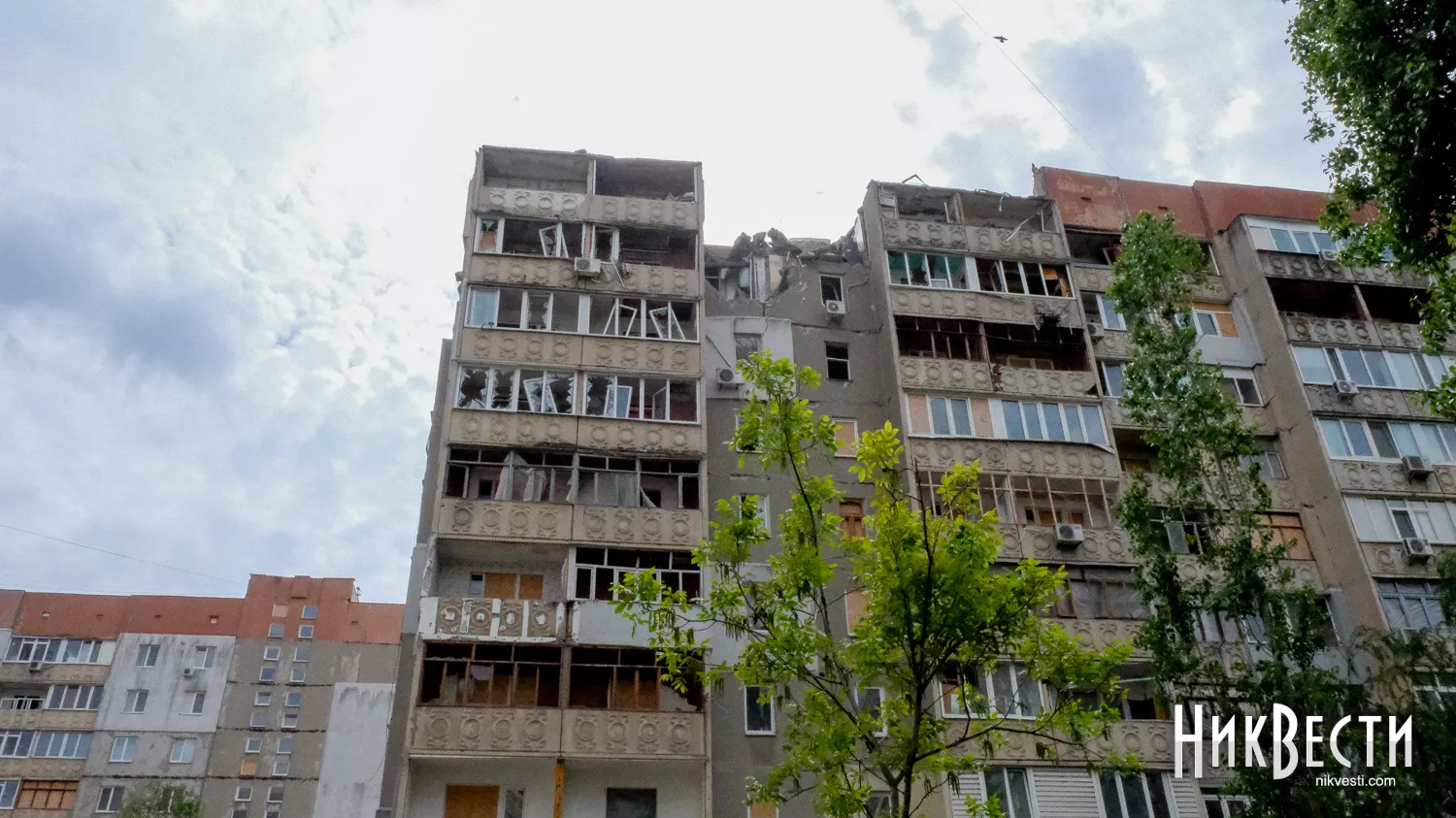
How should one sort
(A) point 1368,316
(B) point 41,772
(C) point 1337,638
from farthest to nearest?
(B) point 41,772
(A) point 1368,316
(C) point 1337,638

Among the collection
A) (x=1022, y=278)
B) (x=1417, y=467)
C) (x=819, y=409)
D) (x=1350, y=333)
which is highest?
(x=1022, y=278)

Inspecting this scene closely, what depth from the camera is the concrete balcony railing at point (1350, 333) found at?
29062 mm

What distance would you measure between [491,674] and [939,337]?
1487 centimetres

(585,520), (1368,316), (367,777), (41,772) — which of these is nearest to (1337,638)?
(1368,316)

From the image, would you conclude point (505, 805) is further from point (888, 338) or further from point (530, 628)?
point (888, 338)

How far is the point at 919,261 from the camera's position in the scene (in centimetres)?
2927

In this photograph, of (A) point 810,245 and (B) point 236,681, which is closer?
(A) point 810,245

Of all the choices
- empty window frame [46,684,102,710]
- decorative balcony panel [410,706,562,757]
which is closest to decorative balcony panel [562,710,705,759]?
decorative balcony panel [410,706,562,757]

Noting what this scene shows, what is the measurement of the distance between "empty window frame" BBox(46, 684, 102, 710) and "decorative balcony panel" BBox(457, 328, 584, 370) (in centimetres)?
3974

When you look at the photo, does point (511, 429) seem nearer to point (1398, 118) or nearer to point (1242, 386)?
point (1398, 118)

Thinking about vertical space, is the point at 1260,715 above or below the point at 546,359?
below

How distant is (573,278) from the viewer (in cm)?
2652

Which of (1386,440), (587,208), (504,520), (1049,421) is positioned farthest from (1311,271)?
(504,520)

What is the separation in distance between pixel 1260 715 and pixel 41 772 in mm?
54057
